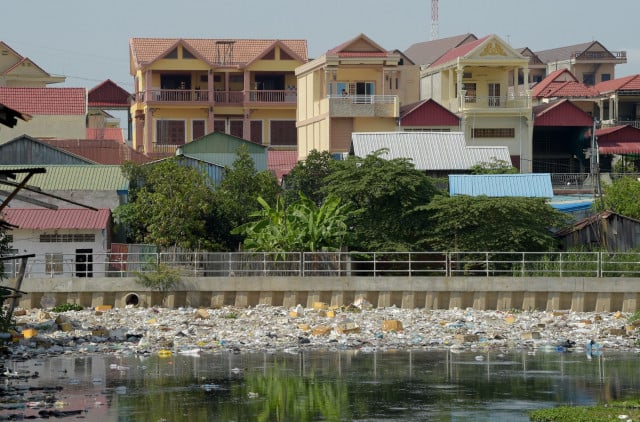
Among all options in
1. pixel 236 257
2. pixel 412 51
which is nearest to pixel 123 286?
pixel 236 257

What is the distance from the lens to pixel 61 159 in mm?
51562

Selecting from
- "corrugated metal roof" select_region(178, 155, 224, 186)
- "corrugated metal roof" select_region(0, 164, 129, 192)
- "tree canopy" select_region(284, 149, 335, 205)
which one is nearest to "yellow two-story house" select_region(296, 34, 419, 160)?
"tree canopy" select_region(284, 149, 335, 205)

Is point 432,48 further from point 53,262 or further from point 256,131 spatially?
point 53,262

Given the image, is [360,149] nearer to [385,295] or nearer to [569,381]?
[385,295]

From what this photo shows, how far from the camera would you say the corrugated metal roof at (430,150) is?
50.7m

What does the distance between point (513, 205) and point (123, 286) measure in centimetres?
1279

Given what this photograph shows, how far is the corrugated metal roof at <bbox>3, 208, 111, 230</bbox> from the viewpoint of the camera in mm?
43000

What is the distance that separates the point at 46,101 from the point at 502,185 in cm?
3436

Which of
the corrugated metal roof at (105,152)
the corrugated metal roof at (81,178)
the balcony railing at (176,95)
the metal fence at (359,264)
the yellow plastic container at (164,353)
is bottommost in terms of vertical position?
the yellow plastic container at (164,353)

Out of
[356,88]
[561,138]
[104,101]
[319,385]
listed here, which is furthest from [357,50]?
[319,385]

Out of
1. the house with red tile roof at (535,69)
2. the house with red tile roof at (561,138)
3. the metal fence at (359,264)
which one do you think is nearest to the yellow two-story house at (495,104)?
the house with red tile roof at (561,138)

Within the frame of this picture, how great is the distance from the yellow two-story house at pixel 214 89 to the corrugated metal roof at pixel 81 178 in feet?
83.6

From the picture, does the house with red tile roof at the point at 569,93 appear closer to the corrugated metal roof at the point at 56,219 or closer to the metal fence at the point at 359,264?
the metal fence at the point at 359,264

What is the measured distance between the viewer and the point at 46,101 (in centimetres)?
7225
